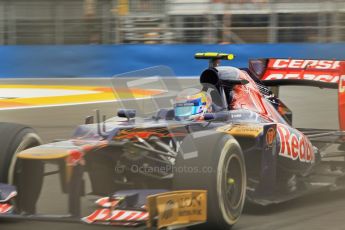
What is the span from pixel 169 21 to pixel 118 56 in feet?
7.42

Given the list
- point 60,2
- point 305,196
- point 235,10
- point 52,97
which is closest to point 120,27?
point 60,2

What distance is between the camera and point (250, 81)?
19.9 feet

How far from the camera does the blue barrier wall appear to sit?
16.1 m

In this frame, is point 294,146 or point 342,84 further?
point 342,84

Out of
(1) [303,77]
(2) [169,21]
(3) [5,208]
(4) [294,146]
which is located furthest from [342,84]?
(2) [169,21]

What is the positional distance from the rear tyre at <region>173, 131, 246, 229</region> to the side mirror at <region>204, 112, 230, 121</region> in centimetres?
55

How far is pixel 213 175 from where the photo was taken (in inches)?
172

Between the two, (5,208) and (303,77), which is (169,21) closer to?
(303,77)

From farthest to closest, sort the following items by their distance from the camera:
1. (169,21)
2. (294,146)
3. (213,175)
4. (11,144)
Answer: (169,21), (294,146), (11,144), (213,175)

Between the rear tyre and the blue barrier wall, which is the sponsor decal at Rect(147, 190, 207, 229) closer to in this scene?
the rear tyre

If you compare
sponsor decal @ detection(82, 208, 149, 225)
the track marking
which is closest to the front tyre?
sponsor decal @ detection(82, 208, 149, 225)

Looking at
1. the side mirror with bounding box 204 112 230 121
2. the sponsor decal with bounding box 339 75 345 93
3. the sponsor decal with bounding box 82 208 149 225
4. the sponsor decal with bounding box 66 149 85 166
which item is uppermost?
the sponsor decal with bounding box 339 75 345 93

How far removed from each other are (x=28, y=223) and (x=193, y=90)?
1.67m

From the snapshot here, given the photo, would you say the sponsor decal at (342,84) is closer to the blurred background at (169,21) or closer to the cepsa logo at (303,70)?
the cepsa logo at (303,70)
